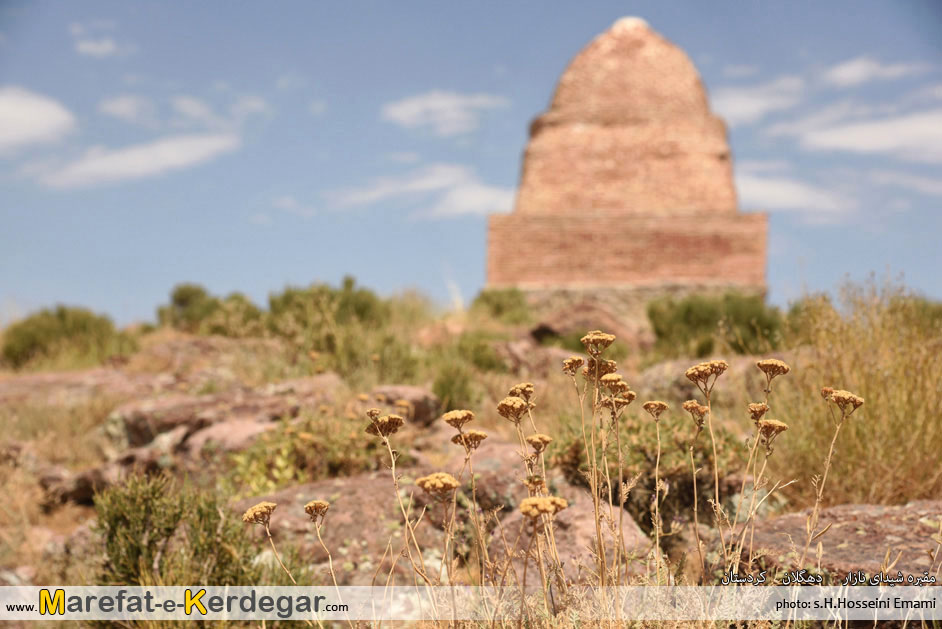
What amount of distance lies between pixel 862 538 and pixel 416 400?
3.71m

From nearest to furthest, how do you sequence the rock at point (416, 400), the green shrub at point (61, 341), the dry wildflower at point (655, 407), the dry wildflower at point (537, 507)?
the dry wildflower at point (537, 507)
the dry wildflower at point (655, 407)
the rock at point (416, 400)
the green shrub at point (61, 341)

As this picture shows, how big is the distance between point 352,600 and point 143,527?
49.7 inches

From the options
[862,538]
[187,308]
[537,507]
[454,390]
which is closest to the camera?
[537,507]

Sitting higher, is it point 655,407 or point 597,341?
point 597,341

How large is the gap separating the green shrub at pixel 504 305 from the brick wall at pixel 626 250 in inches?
58.6

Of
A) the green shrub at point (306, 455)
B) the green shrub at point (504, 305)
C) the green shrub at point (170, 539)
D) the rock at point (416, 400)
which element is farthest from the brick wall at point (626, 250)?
the green shrub at point (170, 539)

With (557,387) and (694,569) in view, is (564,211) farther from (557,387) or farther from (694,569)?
(694,569)

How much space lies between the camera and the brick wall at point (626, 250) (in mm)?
20156

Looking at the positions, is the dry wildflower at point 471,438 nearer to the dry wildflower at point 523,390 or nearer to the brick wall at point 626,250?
the dry wildflower at point 523,390

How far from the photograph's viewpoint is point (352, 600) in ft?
11.9

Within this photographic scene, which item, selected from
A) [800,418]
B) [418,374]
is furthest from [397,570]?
[418,374]

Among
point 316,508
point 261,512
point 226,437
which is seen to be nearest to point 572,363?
point 316,508

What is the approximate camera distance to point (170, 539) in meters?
4.18

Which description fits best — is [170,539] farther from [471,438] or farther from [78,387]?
[78,387]
